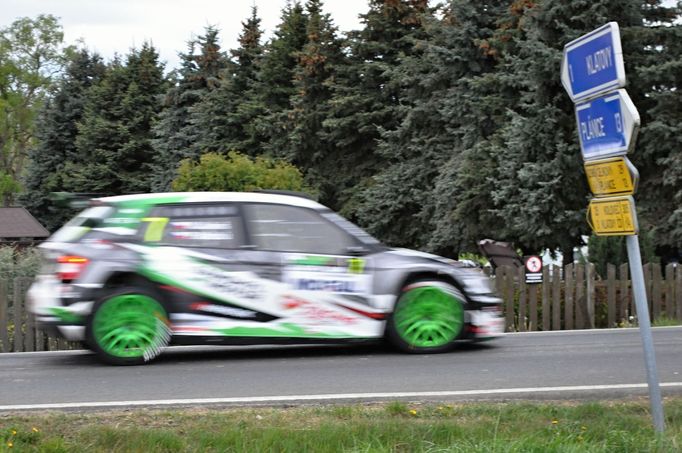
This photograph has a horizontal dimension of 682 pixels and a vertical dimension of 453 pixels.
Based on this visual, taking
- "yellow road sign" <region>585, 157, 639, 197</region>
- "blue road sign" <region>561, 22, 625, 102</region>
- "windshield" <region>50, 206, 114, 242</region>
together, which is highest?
"blue road sign" <region>561, 22, 625, 102</region>

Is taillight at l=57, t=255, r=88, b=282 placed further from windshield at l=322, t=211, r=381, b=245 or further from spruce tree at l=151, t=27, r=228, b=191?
spruce tree at l=151, t=27, r=228, b=191

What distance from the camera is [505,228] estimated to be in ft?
89.1

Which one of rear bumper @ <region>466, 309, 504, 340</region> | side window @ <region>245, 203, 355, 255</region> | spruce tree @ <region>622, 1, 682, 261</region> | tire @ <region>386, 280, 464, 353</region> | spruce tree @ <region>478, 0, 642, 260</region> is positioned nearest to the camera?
side window @ <region>245, 203, 355, 255</region>

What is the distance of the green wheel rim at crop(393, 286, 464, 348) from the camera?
9484 mm

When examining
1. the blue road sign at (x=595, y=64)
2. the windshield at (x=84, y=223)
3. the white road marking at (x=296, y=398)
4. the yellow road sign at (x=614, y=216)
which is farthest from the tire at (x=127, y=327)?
the blue road sign at (x=595, y=64)

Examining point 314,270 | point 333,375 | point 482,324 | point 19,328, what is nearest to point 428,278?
point 482,324

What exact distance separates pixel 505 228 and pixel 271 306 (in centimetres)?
1888

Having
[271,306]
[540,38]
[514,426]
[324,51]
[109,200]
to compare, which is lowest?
[514,426]

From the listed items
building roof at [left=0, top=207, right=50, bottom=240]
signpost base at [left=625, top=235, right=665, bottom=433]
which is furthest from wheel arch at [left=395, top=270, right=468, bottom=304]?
building roof at [left=0, top=207, right=50, bottom=240]

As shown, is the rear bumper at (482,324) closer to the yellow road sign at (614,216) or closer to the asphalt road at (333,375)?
the asphalt road at (333,375)

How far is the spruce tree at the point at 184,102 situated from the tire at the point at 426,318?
40.9m

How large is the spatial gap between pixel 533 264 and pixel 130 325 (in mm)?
7722

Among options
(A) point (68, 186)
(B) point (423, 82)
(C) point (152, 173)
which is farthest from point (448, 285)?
(A) point (68, 186)

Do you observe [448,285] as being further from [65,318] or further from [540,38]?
[540,38]
